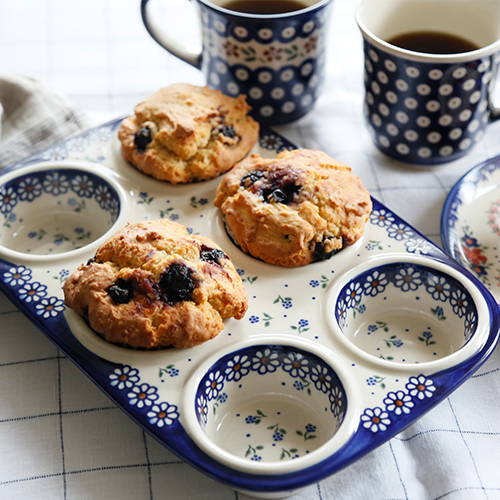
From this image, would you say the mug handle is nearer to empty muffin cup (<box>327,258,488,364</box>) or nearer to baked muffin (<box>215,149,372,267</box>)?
baked muffin (<box>215,149,372,267</box>)

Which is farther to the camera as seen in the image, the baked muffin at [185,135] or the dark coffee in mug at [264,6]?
the dark coffee in mug at [264,6]

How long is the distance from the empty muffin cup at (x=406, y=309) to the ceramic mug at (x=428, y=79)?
22.8 inches

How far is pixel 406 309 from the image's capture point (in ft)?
5.13

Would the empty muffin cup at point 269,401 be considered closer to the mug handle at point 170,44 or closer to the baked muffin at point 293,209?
the baked muffin at point 293,209

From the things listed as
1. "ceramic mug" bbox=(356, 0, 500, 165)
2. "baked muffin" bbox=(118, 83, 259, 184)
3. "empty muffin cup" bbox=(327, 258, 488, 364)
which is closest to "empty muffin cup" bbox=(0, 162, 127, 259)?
"baked muffin" bbox=(118, 83, 259, 184)

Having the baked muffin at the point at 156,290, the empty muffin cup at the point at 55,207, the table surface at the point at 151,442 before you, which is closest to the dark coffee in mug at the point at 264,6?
the table surface at the point at 151,442

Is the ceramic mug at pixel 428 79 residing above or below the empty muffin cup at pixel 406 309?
above

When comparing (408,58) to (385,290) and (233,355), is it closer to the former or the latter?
(385,290)

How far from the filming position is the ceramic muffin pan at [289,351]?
120 cm

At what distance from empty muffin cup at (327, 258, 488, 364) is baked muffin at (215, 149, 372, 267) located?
0.38ft

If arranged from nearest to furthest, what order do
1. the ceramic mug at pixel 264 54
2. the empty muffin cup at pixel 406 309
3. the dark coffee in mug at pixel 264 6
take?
the empty muffin cup at pixel 406 309, the ceramic mug at pixel 264 54, the dark coffee in mug at pixel 264 6

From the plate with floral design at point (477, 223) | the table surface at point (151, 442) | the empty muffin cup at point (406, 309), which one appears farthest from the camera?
the plate with floral design at point (477, 223)

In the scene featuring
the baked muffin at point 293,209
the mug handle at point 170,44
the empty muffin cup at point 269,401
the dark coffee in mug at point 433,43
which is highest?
the dark coffee in mug at point 433,43

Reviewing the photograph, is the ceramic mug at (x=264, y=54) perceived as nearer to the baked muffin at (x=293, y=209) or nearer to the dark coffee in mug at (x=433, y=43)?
the dark coffee in mug at (x=433, y=43)
